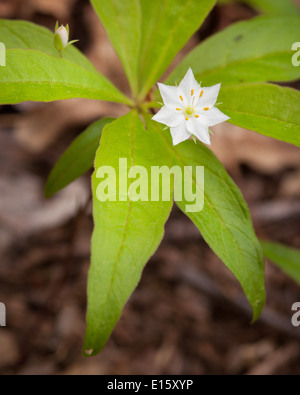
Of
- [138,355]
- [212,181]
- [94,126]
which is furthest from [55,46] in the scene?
[138,355]

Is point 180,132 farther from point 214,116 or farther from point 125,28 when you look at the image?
point 125,28

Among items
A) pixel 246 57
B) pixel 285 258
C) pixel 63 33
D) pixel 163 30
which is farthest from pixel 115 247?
pixel 285 258

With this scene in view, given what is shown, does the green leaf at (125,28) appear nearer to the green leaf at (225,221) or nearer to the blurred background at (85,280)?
the green leaf at (225,221)

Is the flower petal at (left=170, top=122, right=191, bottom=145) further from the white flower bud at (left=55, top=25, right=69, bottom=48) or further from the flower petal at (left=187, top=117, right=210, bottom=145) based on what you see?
the white flower bud at (left=55, top=25, right=69, bottom=48)

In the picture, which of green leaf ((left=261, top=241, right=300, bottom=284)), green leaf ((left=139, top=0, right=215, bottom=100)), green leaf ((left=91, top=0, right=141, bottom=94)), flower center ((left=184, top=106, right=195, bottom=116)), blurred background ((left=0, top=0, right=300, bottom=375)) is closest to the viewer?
flower center ((left=184, top=106, right=195, bottom=116))

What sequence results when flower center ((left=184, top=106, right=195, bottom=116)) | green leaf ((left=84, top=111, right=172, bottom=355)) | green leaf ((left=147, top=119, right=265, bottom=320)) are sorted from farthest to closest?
flower center ((left=184, top=106, right=195, bottom=116)), green leaf ((left=147, top=119, right=265, bottom=320)), green leaf ((left=84, top=111, right=172, bottom=355))

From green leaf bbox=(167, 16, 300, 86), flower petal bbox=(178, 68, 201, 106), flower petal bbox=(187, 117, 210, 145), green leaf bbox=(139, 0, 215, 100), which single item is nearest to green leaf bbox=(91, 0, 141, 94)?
green leaf bbox=(139, 0, 215, 100)
